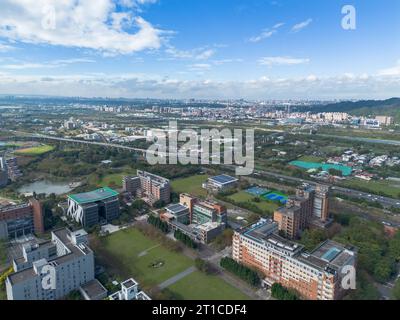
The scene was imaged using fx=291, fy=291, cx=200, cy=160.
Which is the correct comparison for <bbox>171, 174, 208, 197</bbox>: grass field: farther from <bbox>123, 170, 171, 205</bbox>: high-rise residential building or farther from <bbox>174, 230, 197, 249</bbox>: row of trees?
<bbox>174, 230, 197, 249</bbox>: row of trees

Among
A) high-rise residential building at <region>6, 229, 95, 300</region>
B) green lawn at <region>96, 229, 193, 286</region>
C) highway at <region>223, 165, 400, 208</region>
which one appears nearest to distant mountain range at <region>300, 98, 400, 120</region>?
highway at <region>223, 165, 400, 208</region>

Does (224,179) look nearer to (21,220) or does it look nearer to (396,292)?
(21,220)

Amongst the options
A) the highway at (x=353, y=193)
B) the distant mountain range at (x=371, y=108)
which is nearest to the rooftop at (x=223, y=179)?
the highway at (x=353, y=193)

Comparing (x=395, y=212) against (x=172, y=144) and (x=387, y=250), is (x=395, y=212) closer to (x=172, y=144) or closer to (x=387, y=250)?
(x=387, y=250)

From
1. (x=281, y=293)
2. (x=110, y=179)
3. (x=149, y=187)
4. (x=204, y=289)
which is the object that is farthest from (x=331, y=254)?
(x=110, y=179)

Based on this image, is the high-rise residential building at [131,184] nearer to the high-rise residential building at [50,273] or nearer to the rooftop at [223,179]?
the rooftop at [223,179]

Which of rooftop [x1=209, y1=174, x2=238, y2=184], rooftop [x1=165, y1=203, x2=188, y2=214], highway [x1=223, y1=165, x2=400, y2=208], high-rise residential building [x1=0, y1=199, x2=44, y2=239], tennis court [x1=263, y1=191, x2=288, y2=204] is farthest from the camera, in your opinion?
rooftop [x1=209, y1=174, x2=238, y2=184]
